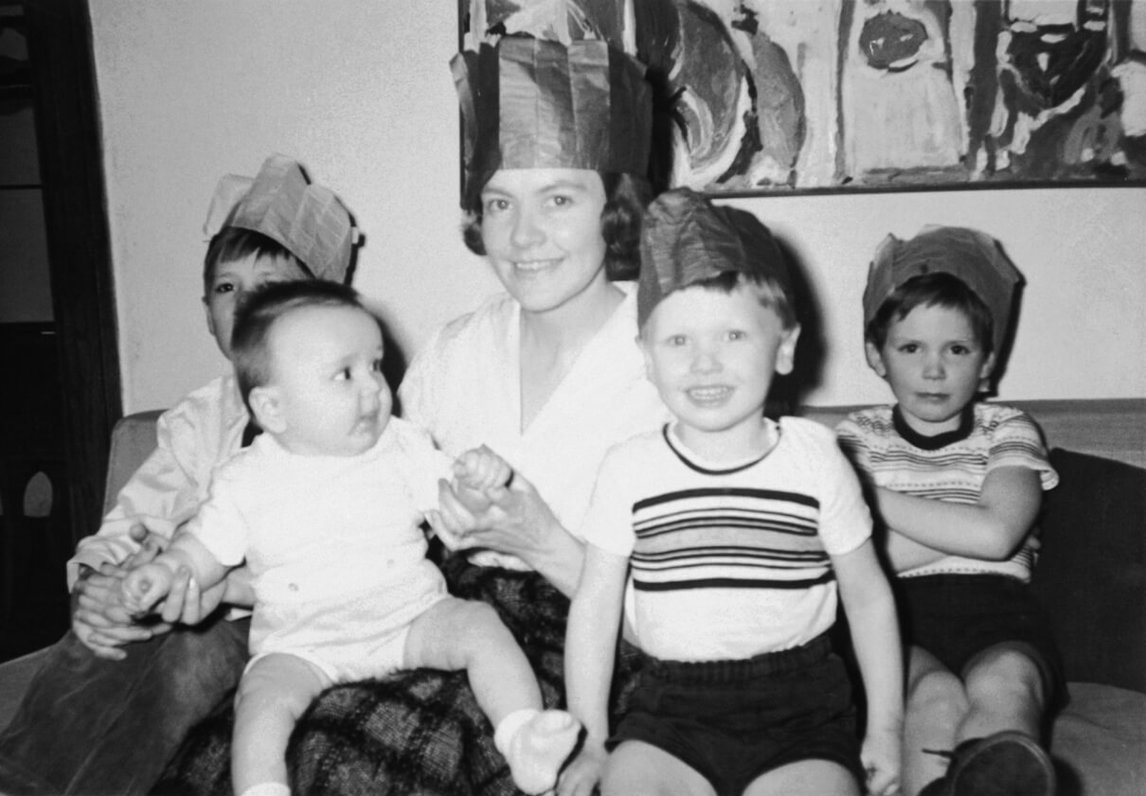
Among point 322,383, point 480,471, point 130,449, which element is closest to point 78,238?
point 130,449

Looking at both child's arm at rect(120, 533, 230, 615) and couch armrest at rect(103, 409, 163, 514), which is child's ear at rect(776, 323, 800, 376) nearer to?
child's arm at rect(120, 533, 230, 615)

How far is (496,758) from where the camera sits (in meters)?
1.26

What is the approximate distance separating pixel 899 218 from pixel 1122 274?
56 centimetres

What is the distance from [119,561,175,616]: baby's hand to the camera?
126 centimetres

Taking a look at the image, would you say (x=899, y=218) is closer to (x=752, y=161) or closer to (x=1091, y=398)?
(x=752, y=161)

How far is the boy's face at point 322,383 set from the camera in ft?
4.40

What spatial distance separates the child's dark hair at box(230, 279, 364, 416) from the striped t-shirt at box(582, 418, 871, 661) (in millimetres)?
535

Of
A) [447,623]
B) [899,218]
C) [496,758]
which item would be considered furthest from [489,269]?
[496,758]

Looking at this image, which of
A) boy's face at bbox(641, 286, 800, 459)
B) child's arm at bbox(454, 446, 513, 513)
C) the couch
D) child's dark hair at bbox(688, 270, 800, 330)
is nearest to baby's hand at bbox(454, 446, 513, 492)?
child's arm at bbox(454, 446, 513, 513)

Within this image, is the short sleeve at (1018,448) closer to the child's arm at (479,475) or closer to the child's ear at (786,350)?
the child's ear at (786,350)

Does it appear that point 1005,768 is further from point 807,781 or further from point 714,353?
point 714,353

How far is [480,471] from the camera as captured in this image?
1298 millimetres

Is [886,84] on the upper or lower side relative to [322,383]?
upper

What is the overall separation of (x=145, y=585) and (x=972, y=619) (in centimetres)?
132
